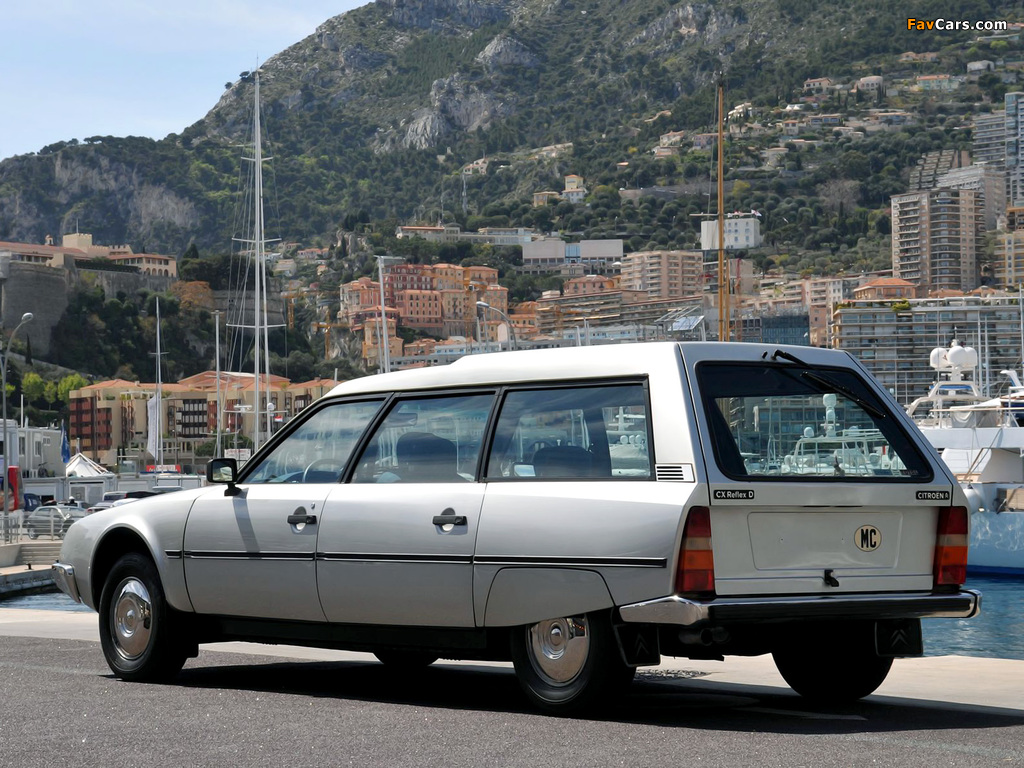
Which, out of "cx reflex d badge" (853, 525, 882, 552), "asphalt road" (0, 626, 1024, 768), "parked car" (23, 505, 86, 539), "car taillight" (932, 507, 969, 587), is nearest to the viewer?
"asphalt road" (0, 626, 1024, 768)

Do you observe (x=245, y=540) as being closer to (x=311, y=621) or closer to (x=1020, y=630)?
(x=311, y=621)

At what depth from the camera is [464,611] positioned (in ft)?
22.4

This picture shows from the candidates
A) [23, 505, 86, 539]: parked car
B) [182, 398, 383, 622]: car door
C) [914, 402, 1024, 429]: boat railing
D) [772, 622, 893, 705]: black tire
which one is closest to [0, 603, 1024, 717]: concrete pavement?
[772, 622, 893, 705]: black tire

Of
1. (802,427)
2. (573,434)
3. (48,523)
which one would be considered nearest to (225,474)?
(573,434)

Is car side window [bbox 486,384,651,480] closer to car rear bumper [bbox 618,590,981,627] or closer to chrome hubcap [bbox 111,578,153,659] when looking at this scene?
car rear bumper [bbox 618,590,981,627]

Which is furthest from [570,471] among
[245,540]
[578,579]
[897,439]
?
[245,540]

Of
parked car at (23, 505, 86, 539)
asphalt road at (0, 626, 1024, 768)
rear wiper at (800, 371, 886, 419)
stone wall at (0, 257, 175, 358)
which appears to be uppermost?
stone wall at (0, 257, 175, 358)

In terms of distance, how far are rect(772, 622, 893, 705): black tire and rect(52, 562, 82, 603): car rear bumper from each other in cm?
388

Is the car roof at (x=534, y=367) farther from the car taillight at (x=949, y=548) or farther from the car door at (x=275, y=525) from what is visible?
the car taillight at (x=949, y=548)

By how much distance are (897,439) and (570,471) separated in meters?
1.46

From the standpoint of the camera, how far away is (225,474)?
8094 mm

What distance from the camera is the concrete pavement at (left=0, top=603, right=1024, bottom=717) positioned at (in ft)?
24.4

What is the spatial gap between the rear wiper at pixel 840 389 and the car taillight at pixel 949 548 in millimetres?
512

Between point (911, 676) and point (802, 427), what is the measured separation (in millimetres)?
2546
